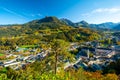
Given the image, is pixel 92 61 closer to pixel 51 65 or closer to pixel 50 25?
pixel 51 65

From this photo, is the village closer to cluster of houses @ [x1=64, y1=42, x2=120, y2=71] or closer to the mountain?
cluster of houses @ [x1=64, y1=42, x2=120, y2=71]

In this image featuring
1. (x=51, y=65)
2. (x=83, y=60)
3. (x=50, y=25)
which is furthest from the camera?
(x=50, y=25)

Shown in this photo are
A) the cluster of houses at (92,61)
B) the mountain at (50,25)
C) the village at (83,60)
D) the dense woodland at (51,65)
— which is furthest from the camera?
the mountain at (50,25)

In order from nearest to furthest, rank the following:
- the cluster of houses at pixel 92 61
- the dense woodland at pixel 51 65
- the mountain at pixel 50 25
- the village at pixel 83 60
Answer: the dense woodland at pixel 51 65 → the cluster of houses at pixel 92 61 → the village at pixel 83 60 → the mountain at pixel 50 25

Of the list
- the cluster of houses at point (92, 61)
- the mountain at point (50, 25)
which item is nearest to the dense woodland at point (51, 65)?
the cluster of houses at point (92, 61)

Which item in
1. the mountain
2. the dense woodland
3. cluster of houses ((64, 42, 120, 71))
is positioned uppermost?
the mountain

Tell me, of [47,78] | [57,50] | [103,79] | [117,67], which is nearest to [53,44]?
[57,50]

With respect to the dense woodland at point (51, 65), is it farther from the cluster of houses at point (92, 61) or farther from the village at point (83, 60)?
the village at point (83, 60)

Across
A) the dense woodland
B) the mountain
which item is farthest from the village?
the mountain

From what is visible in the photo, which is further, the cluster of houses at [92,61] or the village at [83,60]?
the village at [83,60]

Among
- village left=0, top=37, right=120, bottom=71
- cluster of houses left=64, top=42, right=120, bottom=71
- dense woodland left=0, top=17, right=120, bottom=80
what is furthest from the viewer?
village left=0, top=37, right=120, bottom=71

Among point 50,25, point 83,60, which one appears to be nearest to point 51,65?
point 83,60

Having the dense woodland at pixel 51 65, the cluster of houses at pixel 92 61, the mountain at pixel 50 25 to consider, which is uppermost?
the mountain at pixel 50 25

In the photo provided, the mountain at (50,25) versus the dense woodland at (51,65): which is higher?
the mountain at (50,25)
